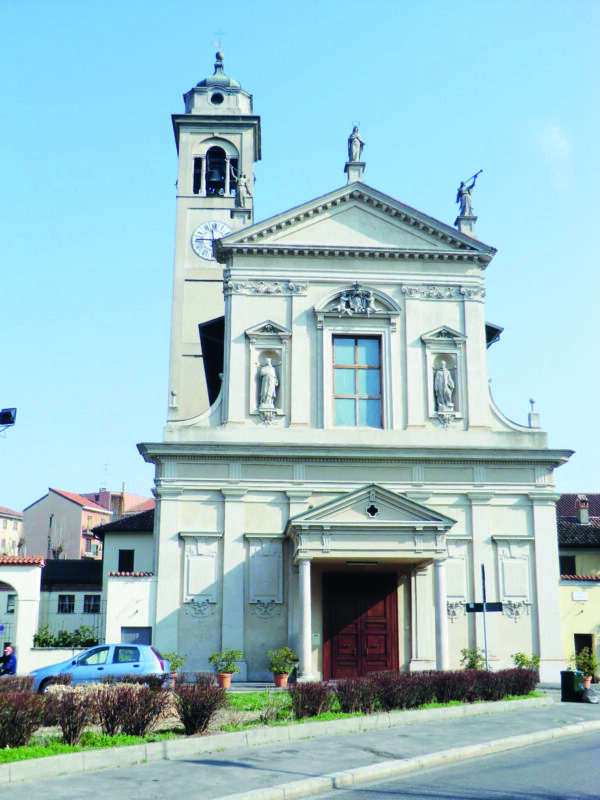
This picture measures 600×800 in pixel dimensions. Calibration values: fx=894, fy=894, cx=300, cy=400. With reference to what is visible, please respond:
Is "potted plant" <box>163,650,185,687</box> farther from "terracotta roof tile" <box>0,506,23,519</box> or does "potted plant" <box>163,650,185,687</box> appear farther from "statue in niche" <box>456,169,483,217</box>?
"terracotta roof tile" <box>0,506,23,519</box>

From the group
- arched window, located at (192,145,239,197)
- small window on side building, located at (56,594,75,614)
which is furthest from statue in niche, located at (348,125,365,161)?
small window on side building, located at (56,594,75,614)

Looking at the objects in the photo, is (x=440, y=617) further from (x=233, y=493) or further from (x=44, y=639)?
(x=44, y=639)

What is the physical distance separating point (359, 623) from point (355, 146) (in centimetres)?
1579

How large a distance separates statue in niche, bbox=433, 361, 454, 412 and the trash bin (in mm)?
9388

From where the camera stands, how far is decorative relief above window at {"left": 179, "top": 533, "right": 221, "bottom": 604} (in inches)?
1012

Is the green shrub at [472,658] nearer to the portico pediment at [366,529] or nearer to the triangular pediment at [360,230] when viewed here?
the portico pediment at [366,529]

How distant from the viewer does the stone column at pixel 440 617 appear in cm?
2412

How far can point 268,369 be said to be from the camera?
90.1 feet

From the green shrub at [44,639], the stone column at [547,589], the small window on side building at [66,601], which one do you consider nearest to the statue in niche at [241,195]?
the stone column at [547,589]

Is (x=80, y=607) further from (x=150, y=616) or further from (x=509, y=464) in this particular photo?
(x=509, y=464)

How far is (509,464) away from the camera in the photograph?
27406mm

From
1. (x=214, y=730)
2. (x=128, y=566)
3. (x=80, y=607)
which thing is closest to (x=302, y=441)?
(x=214, y=730)

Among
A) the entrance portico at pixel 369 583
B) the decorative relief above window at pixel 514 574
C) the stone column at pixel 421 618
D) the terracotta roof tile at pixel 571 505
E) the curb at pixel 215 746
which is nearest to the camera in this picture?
the curb at pixel 215 746

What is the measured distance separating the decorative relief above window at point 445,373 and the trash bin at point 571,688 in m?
9.00
